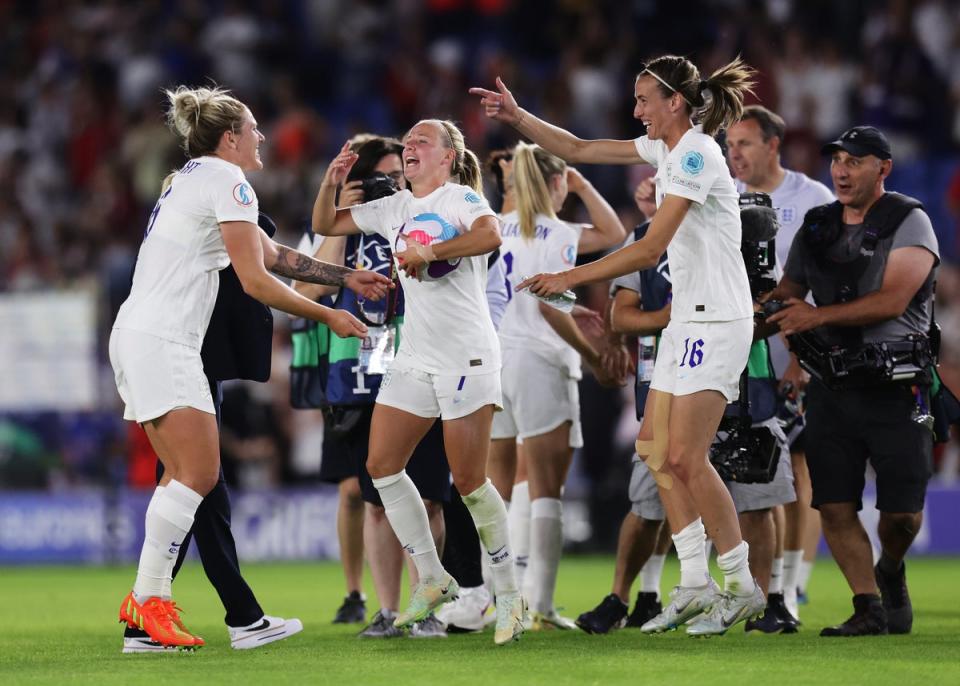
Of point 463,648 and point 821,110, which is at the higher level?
point 821,110

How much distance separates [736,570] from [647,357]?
Answer: 149cm

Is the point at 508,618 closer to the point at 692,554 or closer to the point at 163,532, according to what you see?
the point at 692,554

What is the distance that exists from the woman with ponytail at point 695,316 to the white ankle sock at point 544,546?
131 centimetres

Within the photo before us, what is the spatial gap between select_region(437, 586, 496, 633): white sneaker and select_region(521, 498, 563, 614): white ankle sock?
0.29 metres

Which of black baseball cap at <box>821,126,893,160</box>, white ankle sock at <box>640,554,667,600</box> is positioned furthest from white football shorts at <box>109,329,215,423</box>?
black baseball cap at <box>821,126,893,160</box>

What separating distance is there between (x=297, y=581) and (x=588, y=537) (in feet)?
11.4

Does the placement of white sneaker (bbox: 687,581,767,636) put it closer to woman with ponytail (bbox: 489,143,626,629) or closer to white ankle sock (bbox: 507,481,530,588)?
woman with ponytail (bbox: 489,143,626,629)

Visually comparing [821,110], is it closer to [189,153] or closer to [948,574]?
[948,574]

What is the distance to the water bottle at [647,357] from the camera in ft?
25.8

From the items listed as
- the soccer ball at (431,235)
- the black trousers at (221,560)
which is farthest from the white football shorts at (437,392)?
the black trousers at (221,560)

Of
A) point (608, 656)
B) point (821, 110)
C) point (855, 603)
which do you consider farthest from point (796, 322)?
point (821, 110)

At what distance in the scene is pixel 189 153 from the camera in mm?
7051

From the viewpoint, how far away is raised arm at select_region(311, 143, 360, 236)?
7.13m

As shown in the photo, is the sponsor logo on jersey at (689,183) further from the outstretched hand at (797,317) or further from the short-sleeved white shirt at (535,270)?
the short-sleeved white shirt at (535,270)
